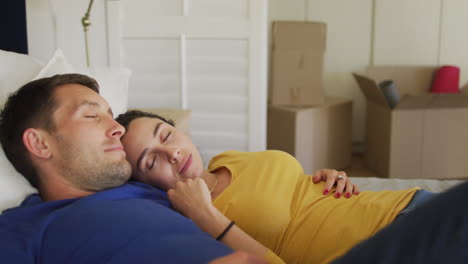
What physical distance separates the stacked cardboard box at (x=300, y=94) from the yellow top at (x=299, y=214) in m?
1.86

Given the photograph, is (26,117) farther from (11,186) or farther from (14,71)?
(14,71)

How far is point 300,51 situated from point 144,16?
99 cm

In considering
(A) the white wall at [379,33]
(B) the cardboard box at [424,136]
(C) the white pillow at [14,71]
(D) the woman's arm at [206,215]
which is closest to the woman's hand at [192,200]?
(D) the woman's arm at [206,215]

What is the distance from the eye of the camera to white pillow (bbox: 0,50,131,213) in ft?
3.57

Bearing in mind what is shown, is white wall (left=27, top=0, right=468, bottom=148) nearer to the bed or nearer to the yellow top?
the bed

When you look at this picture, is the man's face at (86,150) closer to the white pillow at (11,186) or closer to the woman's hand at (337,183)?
the white pillow at (11,186)

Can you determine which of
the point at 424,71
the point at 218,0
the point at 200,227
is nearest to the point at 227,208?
the point at 200,227

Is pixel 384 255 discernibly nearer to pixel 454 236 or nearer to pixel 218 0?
pixel 454 236

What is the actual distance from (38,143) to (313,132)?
7.39 feet

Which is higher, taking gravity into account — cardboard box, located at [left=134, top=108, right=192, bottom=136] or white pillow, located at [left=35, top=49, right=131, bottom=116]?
white pillow, located at [left=35, top=49, right=131, bottom=116]

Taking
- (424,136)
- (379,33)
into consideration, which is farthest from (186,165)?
(379,33)

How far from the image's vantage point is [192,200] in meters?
1.00

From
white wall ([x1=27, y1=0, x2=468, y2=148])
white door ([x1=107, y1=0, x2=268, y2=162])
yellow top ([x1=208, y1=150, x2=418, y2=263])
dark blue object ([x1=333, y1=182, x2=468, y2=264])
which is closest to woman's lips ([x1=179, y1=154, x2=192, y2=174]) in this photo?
yellow top ([x1=208, y1=150, x2=418, y2=263])

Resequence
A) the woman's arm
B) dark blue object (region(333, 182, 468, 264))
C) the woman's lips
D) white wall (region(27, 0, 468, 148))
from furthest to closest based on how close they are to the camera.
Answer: white wall (region(27, 0, 468, 148)) < the woman's lips < the woman's arm < dark blue object (region(333, 182, 468, 264))
